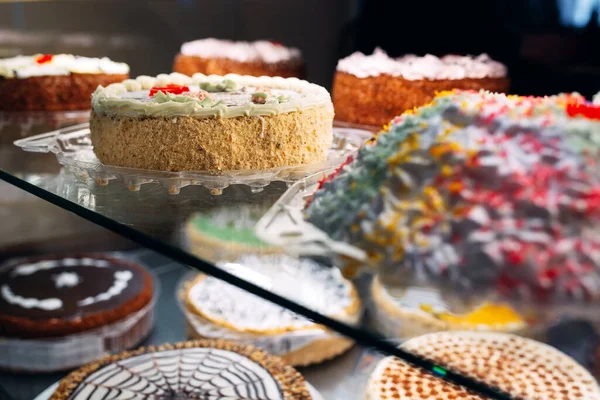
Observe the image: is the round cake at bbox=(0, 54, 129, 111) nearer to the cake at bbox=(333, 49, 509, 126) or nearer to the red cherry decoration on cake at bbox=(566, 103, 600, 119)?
the cake at bbox=(333, 49, 509, 126)

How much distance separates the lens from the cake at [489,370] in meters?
0.61

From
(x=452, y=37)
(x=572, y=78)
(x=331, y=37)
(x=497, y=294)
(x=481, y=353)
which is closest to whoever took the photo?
(x=497, y=294)

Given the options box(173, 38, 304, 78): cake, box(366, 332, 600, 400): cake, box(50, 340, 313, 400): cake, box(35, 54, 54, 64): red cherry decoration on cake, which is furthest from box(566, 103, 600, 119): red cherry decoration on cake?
box(35, 54, 54, 64): red cherry decoration on cake

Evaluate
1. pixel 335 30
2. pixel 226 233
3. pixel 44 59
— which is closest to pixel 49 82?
pixel 44 59

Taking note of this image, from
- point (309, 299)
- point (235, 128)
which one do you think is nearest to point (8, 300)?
point (235, 128)

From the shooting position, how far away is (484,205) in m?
0.62

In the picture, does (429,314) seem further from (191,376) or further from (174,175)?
(191,376)

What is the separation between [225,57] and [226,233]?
4.84 ft

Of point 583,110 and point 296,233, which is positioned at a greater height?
point 583,110

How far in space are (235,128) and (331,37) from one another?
804 mm

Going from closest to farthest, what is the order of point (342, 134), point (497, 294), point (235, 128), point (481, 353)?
point (497, 294) < point (481, 353) < point (235, 128) < point (342, 134)

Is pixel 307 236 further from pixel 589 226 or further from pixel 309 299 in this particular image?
pixel 589 226

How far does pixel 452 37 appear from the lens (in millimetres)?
1650

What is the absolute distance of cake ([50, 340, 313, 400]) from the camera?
125 centimetres
